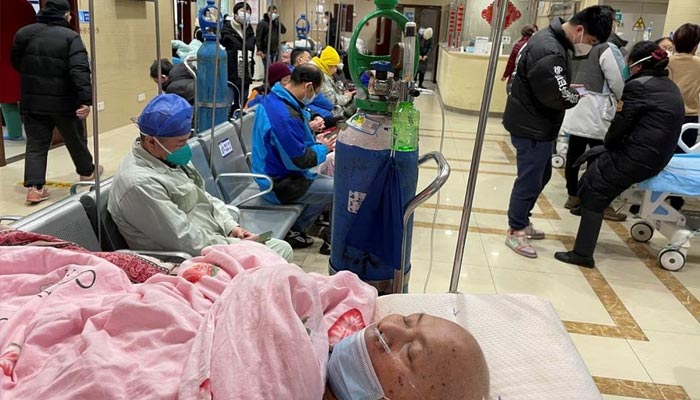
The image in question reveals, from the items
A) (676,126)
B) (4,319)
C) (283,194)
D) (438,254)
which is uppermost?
(676,126)

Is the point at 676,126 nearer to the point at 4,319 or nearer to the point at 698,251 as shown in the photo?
the point at 698,251

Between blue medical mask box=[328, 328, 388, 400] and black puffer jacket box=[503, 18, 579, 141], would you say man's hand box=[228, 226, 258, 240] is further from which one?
black puffer jacket box=[503, 18, 579, 141]

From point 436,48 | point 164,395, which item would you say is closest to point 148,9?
point 164,395

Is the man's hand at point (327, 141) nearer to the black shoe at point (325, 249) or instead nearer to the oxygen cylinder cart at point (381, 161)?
the black shoe at point (325, 249)

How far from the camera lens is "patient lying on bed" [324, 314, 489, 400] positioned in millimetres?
1178

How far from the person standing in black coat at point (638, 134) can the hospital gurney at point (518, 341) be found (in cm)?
193

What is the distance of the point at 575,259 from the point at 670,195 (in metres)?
0.72

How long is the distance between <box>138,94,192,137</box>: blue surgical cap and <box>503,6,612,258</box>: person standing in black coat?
6.96 feet

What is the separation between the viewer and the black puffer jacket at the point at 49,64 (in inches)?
156

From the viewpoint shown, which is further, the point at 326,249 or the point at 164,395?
the point at 326,249

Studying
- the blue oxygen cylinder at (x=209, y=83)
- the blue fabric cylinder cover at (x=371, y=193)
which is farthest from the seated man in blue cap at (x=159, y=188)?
the blue oxygen cylinder at (x=209, y=83)

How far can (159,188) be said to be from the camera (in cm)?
209

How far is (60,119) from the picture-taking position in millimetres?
4164

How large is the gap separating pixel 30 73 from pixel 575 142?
4434mm
